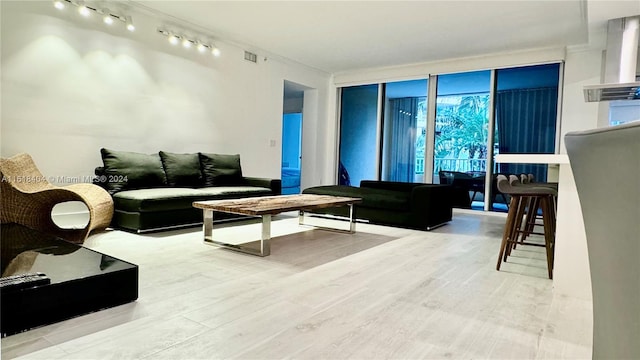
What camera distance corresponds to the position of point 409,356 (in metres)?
1.43

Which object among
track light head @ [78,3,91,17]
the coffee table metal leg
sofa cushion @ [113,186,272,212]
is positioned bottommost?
the coffee table metal leg

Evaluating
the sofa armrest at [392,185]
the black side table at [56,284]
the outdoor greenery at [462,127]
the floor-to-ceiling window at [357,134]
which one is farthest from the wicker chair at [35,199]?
the outdoor greenery at [462,127]

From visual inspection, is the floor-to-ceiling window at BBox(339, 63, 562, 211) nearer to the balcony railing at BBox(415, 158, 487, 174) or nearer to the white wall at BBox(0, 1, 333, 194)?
the balcony railing at BBox(415, 158, 487, 174)

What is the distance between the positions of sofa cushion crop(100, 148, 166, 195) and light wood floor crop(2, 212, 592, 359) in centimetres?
90

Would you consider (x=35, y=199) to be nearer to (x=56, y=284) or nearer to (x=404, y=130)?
(x=56, y=284)

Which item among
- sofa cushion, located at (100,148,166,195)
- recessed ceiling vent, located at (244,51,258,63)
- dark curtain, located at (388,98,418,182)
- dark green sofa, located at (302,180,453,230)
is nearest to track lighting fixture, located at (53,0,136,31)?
sofa cushion, located at (100,148,166,195)

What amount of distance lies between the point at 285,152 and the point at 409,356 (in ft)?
27.1

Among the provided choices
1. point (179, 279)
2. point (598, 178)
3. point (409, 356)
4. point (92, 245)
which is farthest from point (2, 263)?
point (598, 178)

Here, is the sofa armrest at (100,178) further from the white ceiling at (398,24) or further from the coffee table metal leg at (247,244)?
the white ceiling at (398,24)

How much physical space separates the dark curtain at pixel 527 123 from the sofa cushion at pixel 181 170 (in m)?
4.79

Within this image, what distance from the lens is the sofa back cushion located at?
4.77 m

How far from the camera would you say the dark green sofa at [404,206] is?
4.22 m

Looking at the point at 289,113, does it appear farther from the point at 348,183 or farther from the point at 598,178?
the point at 598,178

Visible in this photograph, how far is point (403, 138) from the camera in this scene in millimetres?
7312
